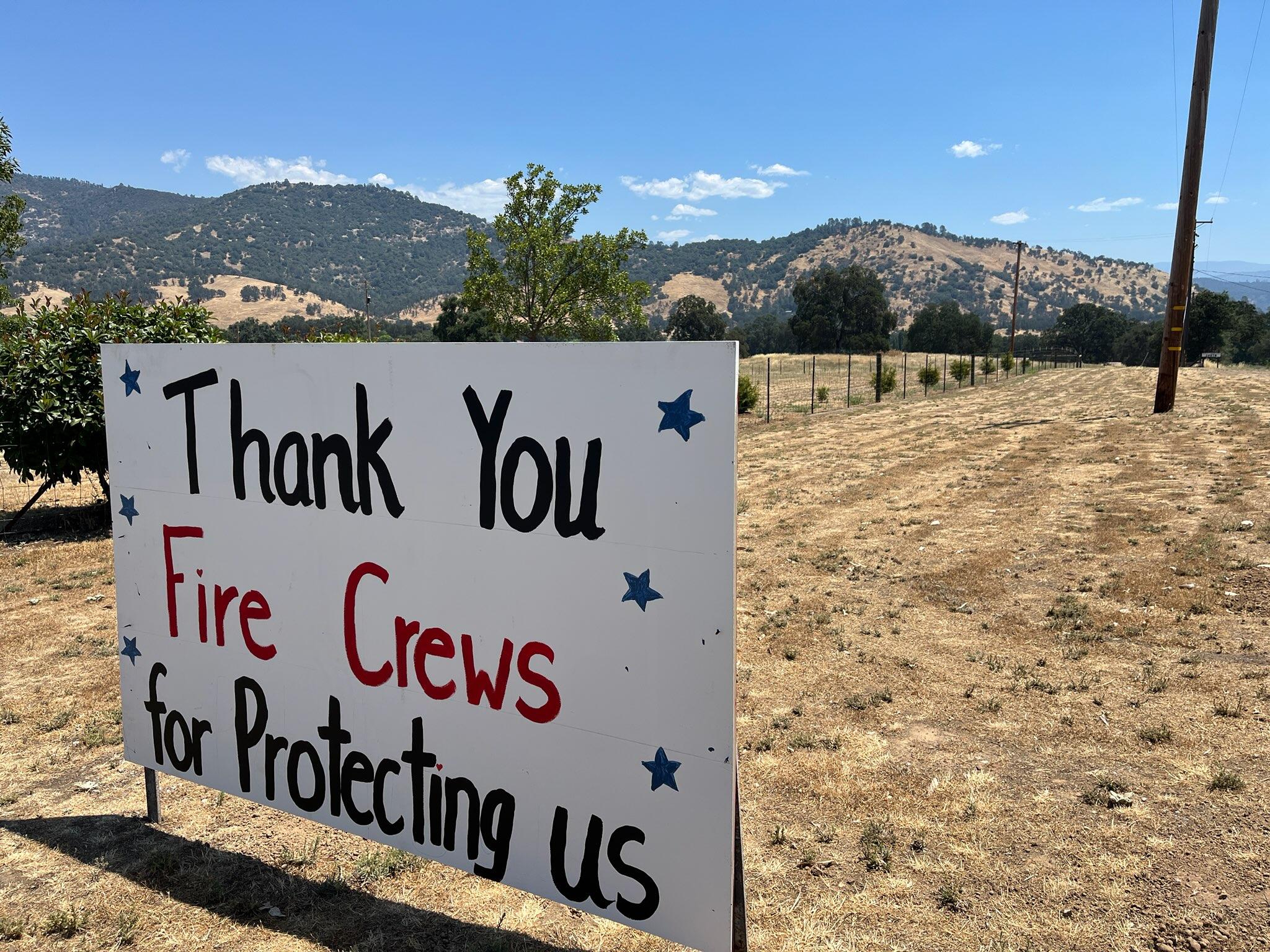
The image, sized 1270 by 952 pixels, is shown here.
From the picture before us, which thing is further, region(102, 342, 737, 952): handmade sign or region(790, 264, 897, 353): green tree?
region(790, 264, 897, 353): green tree

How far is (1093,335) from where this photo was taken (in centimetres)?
8231

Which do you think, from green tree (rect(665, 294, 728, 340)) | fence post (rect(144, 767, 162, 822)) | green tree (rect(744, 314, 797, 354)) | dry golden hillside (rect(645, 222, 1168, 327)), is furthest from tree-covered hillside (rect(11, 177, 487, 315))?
fence post (rect(144, 767, 162, 822))

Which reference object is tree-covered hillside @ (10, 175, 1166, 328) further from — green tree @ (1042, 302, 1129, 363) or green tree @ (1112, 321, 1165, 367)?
green tree @ (1112, 321, 1165, 367)

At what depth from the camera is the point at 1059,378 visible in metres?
44.1

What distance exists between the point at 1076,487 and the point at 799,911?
10775mm

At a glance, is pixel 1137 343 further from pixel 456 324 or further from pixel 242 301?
pixel 242 301

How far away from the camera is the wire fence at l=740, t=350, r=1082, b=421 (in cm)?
3069

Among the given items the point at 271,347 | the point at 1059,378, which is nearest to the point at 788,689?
the point at 271,347

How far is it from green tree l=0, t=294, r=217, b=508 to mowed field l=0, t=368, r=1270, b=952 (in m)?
1.47

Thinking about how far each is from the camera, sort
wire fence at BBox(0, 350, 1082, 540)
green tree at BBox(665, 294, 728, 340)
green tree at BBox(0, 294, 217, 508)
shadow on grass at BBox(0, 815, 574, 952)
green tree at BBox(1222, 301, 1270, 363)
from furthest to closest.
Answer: green tree at BBox(665, 294, 728, 340) → green tree at BBox(1222, 301, 1270, 363) → wire fence at BBox(0, 350, 1082, 540) → green tree at BBox(0, 294, 217, 508) → shadow on grass at BBox(0, 815, 574, 952)

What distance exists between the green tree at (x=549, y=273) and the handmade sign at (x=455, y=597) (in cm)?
2365

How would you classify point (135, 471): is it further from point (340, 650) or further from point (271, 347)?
point (340, 650)

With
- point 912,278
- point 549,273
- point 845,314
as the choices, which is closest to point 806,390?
point 549,273

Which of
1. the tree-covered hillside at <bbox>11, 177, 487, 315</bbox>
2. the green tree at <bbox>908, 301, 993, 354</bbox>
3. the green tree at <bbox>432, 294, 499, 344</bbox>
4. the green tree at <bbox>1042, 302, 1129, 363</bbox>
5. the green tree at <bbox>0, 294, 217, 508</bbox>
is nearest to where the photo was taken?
the green tree at <bbox>0, 294, 217, 508</bbox>
